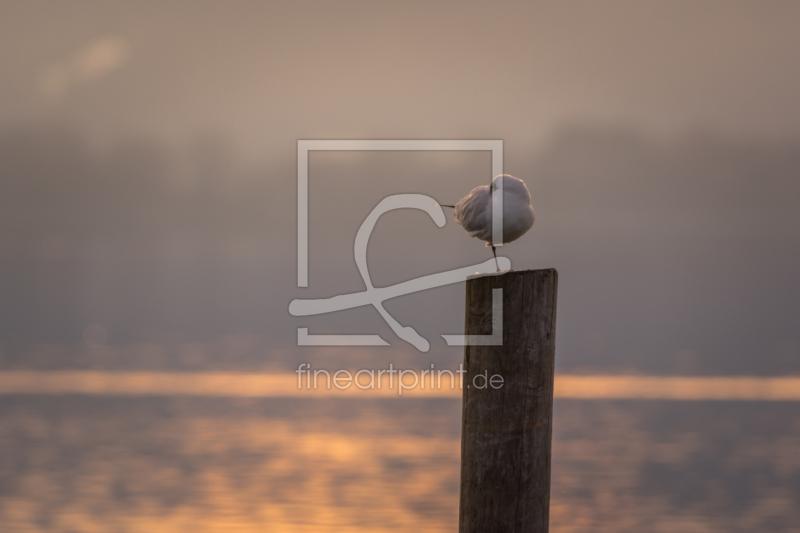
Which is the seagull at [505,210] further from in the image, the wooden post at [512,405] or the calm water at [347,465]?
the calm water at [347,465]

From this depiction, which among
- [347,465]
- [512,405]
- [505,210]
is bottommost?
[512,405]

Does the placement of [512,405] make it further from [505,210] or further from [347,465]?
[347,465]

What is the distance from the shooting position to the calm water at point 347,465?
189 inches

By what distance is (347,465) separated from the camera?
5.72 meters

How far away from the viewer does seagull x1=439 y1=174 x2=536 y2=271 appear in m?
3.88

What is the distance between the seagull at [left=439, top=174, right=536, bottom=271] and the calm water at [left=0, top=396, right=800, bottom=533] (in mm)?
1934

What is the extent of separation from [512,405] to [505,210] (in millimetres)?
1435

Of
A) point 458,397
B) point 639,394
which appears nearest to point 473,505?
point 458,397

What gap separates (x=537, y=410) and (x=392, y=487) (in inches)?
109

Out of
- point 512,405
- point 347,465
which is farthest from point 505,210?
point 347,465

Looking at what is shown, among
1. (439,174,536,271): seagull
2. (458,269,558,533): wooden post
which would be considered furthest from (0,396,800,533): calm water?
(458,269,558,533): wooden post

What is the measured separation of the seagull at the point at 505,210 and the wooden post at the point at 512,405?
1.20 metres

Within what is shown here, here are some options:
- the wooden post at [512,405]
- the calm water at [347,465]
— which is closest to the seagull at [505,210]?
the wooden post at [512,405]

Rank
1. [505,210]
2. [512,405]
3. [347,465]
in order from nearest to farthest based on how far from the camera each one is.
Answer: [512,405]
[505,210]
[347,465]
